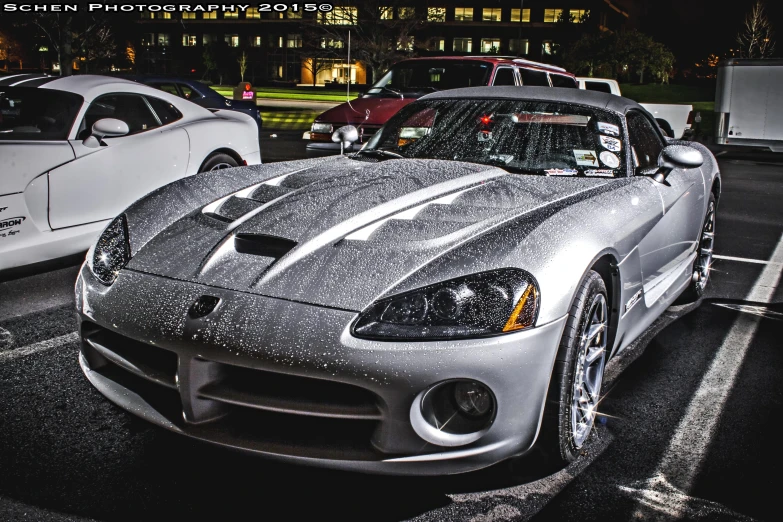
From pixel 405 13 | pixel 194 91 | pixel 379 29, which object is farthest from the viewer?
pixel 405 13

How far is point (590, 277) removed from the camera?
2.83 m

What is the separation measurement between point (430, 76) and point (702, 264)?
600 cm

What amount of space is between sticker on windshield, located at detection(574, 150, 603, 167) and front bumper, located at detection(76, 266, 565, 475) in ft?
4.99

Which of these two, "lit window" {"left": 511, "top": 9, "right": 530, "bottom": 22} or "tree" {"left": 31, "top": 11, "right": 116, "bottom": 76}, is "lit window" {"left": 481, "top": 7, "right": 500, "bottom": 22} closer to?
"lit window" {"left": 511, "top": 9, "right": 530, "bottom": 22}

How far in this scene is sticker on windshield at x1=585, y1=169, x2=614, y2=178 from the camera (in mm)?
3734

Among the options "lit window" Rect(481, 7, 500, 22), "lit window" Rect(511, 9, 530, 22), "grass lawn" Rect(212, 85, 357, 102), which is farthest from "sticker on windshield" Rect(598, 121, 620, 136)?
"lit window" Rect(481, 7, 500, 22)

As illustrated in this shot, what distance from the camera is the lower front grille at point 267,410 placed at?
7.83ft

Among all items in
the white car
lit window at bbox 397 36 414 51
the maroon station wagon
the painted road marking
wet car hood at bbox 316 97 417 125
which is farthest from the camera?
lit window at bbox 397 36 414 51

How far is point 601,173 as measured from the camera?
12.3 ft

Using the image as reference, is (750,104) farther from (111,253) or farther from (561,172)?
(111,253)

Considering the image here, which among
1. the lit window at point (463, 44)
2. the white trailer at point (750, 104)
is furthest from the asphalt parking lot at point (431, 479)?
the lit window at point (463, 44)

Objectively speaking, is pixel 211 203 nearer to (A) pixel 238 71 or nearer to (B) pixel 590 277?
(B) pixel 590 277

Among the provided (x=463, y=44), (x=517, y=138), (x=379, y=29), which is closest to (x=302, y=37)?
(x=463, y=44)

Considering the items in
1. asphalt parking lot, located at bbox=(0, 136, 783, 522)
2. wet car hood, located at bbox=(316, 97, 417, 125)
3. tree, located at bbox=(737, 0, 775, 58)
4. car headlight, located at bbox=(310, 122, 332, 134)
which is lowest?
asphalt parking lot, located at bbox=(0, 136, 783, 522)
